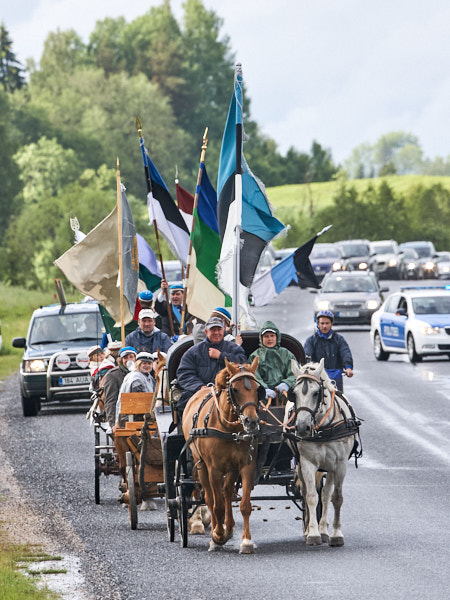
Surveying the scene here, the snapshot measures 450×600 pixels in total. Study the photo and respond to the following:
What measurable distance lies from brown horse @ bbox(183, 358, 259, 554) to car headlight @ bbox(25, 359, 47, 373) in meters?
13.6

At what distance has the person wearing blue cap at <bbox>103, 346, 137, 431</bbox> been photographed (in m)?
15.8

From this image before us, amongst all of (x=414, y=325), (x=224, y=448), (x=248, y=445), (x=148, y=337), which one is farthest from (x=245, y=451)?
(x=414, y=325)

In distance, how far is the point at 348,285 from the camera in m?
47.2

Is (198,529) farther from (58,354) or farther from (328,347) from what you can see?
(58,354)

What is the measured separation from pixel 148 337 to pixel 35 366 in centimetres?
1027

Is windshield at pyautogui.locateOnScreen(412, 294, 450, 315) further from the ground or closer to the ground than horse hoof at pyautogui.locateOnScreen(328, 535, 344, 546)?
further from the ground

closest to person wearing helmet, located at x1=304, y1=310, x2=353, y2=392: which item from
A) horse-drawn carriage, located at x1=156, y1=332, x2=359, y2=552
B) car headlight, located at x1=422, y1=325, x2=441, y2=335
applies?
horse-drawn carriage, located at x1=156, y1=332, x2=359, y2=552

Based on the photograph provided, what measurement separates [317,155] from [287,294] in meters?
120

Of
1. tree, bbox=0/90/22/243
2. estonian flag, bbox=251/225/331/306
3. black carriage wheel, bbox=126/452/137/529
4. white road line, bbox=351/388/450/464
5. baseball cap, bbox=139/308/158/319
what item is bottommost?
white road line, bbox=351/388/450/464

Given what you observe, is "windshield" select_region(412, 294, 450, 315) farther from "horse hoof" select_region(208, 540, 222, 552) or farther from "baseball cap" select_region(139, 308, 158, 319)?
"horse hoof" select_region(208, 540, 222, 552)

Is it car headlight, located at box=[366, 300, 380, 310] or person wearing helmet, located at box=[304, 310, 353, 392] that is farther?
car headlight, located at box=[366, 300, 380, 310]

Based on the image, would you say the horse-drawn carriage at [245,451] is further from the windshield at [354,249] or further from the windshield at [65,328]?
the windshield at [354,249]

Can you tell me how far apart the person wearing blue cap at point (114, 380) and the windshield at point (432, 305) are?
20.3 meters

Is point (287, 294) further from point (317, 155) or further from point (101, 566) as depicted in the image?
point (317, 155)
